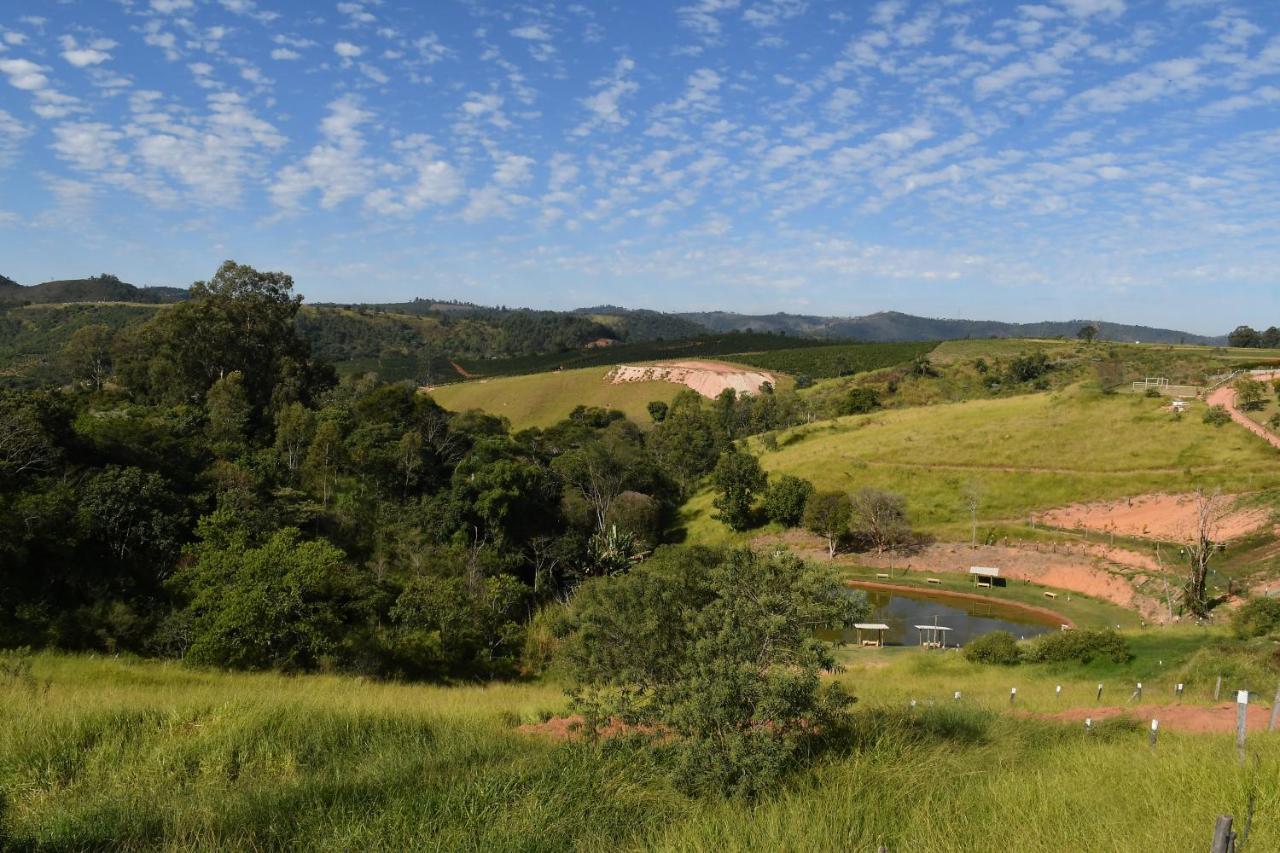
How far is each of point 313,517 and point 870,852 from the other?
99.1ft

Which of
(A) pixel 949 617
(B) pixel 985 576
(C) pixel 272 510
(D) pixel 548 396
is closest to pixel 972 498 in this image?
(B) pixel 985 576

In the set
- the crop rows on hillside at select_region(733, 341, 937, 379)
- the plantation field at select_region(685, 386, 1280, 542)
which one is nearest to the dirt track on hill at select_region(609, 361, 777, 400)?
the crop rows on hillside at select_region(733, 341, 937, 379)

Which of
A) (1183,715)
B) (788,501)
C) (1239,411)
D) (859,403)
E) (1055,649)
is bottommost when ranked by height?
(788,501)

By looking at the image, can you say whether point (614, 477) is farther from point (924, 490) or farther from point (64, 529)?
point (64, 529)

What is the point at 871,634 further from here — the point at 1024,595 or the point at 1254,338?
the point at 1254,338

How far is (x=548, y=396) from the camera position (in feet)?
355

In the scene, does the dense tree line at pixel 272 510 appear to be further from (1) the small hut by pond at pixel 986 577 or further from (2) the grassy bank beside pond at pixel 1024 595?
(1) the small hut by pond at pixel 986 577

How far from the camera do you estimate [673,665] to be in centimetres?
794

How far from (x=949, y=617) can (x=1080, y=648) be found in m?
15.3

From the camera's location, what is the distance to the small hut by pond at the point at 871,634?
3433cm

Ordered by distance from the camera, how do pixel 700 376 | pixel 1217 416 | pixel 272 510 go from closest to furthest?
pixel 272 510 < pixel 1217 416 < pixel 700 376

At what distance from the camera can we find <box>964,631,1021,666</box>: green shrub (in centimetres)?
2589

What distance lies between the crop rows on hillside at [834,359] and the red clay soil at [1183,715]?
340ft

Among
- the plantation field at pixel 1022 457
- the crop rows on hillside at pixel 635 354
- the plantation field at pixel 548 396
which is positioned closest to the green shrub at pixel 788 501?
the plantation field at pixel 1022 457
